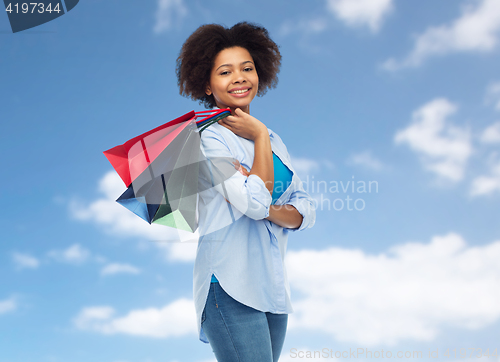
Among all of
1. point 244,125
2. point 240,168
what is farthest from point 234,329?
point 244,125

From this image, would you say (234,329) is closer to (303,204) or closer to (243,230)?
(243,230)

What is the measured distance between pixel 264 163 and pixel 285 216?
282mm

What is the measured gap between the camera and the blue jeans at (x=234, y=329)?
1.55 metres

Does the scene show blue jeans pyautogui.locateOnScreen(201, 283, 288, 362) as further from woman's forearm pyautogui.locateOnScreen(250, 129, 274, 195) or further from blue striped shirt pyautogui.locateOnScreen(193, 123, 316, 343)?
woman's forearm pyautogui.locateOnScreen(250, 129, 274, 195)

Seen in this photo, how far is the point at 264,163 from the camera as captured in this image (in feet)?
5.49

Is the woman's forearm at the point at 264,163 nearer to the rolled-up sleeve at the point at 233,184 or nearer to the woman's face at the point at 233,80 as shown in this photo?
the rolled-up sleeve at the point at 233,184

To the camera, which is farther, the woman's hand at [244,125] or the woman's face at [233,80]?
the woman's face at [233,80]

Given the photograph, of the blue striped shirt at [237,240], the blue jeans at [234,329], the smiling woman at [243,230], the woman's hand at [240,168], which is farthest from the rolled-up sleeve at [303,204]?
the blue jeans at [234,329]

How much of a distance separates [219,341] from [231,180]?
66cm

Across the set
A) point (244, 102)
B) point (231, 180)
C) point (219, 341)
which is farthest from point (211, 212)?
point (244, 102)

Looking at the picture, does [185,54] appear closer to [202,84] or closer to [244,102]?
[202,84]

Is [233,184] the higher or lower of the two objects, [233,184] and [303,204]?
the lower

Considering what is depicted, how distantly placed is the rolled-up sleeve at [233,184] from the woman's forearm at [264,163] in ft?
0.20

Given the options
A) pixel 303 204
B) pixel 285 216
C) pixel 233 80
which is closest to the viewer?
pixel 285 216
